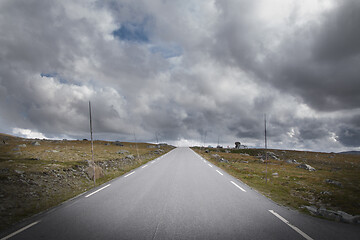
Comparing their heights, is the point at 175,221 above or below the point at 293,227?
Result: above

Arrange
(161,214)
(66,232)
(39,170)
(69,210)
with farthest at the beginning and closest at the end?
(39,170), (69,210), (161,214), (66,232)

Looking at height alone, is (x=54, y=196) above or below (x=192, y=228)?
below

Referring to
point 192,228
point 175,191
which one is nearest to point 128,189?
point 175,191

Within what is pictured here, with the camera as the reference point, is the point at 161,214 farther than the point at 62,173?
No

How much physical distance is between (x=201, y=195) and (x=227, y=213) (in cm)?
223

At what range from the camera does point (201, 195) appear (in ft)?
25.7

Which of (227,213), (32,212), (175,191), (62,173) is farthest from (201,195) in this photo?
(62,173)

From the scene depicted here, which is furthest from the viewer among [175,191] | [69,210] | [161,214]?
[175,191]

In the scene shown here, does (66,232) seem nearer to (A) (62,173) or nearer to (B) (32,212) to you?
(B) (32,212)

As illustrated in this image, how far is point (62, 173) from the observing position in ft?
40.0

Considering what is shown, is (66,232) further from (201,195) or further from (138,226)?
(201,195)

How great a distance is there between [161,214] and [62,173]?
9666mm

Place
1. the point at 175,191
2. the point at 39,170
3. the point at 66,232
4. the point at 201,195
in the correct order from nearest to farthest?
1. the point at 66,232
2. the point at 201,195
3. the point at 175,191
4. the point at 39,170

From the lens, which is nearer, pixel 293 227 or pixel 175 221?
pixel 293 227
